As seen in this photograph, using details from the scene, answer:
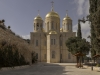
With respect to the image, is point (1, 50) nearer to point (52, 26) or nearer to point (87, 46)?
point (87, 46)

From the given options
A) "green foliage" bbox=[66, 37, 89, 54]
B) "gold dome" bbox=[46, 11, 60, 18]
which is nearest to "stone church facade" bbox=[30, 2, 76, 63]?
"gold dome" bbox=[46, 11, 60, 18]

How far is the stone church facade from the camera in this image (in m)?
42.1

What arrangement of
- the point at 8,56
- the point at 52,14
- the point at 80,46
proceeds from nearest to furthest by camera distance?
the point at 8,56, the point at 80,46, the point at 52,14

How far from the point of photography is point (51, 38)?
42.0 metres

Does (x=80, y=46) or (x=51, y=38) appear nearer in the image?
(x=80, y=46)

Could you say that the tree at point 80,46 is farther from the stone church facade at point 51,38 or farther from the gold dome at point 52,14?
the gold dome at point 52,14

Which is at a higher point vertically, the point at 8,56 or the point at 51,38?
the point at 51,38

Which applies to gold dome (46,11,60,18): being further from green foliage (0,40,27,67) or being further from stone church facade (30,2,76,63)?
green foliage (0,40,27,67)

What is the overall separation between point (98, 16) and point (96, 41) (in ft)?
14.3

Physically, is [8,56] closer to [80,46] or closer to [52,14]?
[80,46]

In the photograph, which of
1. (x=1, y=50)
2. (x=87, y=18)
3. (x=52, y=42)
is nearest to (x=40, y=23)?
(x=52, y=42)

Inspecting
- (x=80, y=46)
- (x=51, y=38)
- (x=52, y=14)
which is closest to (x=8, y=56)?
(x=80, y=46)

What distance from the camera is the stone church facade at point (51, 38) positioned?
42125mm

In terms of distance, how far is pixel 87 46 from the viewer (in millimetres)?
29797
